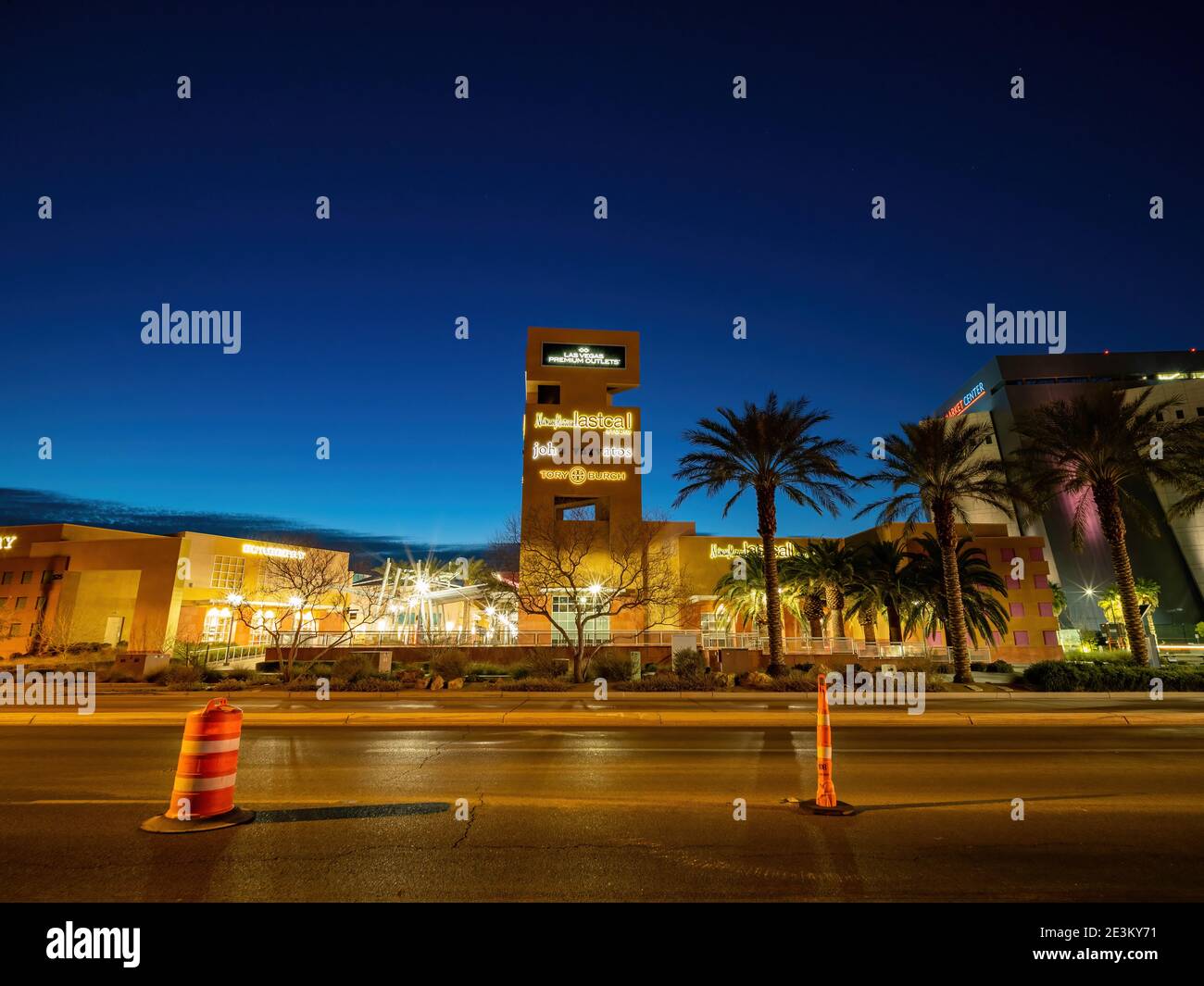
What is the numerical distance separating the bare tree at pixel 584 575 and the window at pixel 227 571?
22.7 metres

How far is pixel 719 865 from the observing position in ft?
16.2

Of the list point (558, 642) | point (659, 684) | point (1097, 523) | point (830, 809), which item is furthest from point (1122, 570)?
point (1097, 523)

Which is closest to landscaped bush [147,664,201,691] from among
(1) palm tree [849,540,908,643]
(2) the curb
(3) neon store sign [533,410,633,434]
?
(2) the curb

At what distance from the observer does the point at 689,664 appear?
2412cm

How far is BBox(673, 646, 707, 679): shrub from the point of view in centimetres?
2341

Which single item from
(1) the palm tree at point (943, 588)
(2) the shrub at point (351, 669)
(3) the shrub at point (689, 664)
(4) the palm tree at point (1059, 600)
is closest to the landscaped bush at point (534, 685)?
(3) the shrub at point (689, 664)

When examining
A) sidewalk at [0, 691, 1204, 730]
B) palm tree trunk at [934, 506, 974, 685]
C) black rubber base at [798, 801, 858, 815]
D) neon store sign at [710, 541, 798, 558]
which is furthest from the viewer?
neon store sign at [710, 541, 798, 558]

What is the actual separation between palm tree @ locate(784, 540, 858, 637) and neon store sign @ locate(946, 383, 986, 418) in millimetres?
66476

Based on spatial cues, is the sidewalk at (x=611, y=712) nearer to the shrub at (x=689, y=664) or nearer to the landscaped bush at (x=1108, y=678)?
the landscaped bush at (x=1108, y=678)

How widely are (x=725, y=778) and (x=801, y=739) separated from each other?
13.2 feet

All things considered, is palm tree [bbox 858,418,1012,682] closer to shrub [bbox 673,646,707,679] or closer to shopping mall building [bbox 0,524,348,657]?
shrub [bbox 673,646,707,679]

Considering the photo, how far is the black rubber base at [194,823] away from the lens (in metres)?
5.76
